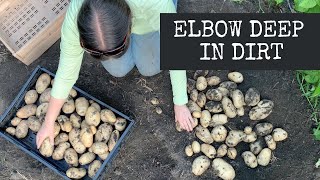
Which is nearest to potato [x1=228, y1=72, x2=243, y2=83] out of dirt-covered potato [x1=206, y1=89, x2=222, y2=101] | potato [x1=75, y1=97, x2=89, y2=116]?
dirt-covered potato [x1=206, y1=89, x2=222, y2=101]

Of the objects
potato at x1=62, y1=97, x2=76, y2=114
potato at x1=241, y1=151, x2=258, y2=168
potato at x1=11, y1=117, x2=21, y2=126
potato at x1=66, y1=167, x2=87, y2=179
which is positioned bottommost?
potato at x1=66, y1=167, x2=87, y2=179

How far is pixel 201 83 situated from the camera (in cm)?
265

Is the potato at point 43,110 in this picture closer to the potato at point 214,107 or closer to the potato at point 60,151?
the potato at point 60,151

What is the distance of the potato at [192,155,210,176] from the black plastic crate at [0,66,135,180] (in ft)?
1.37

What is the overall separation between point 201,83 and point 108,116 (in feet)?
1.86

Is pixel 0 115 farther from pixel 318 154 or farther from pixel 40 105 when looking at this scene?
pixel 318 154

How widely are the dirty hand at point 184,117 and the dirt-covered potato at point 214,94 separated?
0.17 meters

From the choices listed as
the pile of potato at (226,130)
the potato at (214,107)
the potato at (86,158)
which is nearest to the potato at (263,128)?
the pile of potato at (226,130)

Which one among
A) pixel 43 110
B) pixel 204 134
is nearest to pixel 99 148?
pixel 43 110

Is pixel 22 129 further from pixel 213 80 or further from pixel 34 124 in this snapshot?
pixel 213 80

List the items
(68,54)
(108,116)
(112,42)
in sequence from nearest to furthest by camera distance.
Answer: (112,42) < (68,54) < (108,116)

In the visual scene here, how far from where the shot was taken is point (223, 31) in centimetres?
214

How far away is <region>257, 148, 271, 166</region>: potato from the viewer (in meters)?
Result: 2.55

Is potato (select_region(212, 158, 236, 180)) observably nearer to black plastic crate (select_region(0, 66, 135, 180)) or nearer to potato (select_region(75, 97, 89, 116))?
black plastic crate (select_region(0, 66, 135, 180))
